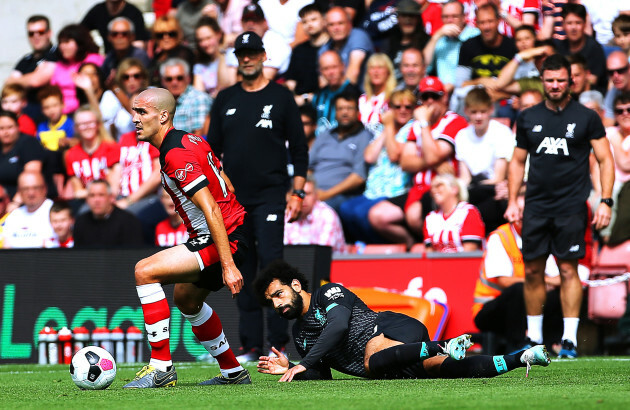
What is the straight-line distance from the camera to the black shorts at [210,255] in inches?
285

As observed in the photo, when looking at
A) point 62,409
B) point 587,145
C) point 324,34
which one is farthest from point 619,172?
point 62,409

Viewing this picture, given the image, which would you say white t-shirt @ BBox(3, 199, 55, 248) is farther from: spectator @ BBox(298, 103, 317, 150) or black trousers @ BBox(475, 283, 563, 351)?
black trousers @ BBox(475, 283, 563, 351)

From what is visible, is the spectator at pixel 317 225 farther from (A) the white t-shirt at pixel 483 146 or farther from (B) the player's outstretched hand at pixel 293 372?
(B) the player's outstretched hand at pixel 293 372

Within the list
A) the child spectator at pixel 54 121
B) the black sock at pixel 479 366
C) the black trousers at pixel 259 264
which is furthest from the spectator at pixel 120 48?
the black sock at pixel 479 366

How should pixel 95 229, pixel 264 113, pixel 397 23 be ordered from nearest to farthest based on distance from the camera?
pixel 264 113
pixel 95 229
pixel 397 23

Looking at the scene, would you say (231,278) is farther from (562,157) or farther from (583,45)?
(583,45)

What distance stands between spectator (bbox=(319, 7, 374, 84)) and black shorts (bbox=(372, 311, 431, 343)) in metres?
7.58

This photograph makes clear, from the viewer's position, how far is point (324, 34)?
15.6 m

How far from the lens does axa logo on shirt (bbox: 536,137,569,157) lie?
10.1 metres

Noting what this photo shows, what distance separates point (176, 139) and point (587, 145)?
4570 millimetres

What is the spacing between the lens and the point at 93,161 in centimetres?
1505

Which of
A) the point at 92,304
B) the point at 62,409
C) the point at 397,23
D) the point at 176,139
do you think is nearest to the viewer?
the point at 62,409

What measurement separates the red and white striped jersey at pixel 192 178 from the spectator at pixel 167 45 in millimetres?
8464

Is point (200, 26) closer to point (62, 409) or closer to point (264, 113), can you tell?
point (264, 113)
